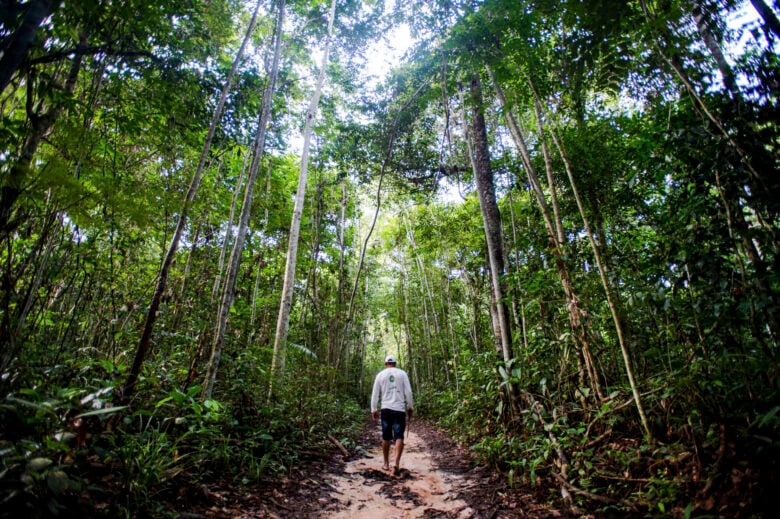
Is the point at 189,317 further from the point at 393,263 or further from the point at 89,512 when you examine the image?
the point at 393,263

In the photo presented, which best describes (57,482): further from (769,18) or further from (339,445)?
(769,18)

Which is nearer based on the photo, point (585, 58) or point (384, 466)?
point (585, 58)

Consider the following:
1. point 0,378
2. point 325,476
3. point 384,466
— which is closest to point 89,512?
point 0,378

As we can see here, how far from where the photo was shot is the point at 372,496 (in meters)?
3.84

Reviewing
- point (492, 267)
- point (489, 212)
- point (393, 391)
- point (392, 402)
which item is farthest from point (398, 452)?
point (489, 212)

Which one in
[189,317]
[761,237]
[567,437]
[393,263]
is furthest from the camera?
[393,263]

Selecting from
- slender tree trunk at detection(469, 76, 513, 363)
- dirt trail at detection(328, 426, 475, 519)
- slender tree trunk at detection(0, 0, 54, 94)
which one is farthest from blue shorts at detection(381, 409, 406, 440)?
slender tree trunk at detection(0, 0, 54, 94)

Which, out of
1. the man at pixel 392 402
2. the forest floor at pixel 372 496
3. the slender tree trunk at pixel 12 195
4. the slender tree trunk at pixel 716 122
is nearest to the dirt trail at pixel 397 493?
the forest floor at pixel 372 496

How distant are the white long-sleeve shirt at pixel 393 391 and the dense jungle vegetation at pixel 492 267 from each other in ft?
4.15

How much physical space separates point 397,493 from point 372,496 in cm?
30

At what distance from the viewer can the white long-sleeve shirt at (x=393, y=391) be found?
5.29 m

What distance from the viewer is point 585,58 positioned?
318 centimetres

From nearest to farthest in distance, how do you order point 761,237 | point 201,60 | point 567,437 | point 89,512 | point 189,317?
point 89,512 < point 761,237 < point 567,437 < point 201,60 < point 189,317

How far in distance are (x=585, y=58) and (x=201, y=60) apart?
493 cm
